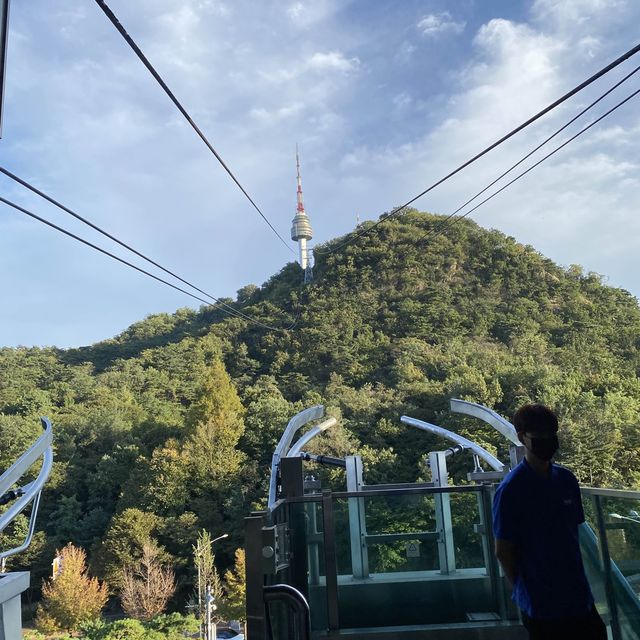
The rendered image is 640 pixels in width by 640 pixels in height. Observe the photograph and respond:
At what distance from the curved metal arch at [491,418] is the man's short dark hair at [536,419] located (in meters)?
1.58

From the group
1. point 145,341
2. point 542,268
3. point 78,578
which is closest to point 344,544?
point 78,578

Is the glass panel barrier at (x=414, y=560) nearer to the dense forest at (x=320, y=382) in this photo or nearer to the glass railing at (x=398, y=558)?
the glass railing at (x=398, y=558)

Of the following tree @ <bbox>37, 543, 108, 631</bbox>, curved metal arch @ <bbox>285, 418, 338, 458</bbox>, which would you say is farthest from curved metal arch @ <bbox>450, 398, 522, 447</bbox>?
tree @ <bbox>37, 543, 108, 631</bbox>

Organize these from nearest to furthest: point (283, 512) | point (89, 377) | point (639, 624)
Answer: point (639, 624) < point (283, 512) < point (89, 377)

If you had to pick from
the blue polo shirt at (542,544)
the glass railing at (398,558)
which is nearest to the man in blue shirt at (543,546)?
the blue polo shirt at (542,544)

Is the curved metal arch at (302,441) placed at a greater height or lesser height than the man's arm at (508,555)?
greater

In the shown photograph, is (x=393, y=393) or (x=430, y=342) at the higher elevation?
(x=430, y=342)

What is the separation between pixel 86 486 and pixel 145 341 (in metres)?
26.1

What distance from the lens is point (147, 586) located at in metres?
23.7

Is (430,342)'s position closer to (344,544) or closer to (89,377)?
(89,377)

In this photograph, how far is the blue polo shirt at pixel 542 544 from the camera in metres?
1.65

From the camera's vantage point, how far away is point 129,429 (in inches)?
1357

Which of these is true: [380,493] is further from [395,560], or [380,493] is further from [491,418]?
[491,418]

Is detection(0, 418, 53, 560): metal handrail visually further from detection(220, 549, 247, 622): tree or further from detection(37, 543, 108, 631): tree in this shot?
detection(37, 543, 108, 631): tree
